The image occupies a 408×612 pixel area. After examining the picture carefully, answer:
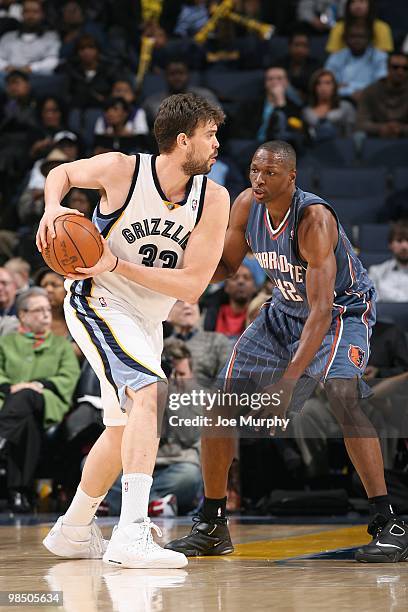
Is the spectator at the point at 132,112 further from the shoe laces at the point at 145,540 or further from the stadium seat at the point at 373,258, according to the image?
the shoe laces at the point at 145,540

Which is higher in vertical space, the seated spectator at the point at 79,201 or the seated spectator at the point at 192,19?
the seated spectator at the point at 192,19

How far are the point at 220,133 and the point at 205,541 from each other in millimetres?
6129

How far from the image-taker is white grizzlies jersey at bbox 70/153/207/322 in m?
4.21

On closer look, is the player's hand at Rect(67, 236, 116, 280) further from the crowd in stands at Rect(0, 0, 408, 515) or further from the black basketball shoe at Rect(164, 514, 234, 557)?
the crowd in stands at Rect(0, 0, 408, 515)

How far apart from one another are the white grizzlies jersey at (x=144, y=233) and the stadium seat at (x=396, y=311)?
12.3ft

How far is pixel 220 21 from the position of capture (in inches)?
445

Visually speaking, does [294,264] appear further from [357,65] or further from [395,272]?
[357,65]

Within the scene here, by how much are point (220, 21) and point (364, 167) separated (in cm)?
272

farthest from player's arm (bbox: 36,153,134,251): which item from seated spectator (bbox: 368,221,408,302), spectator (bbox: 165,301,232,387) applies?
seated spectator (bbox: 368,221,408,302)

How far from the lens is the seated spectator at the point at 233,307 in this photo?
301 inches

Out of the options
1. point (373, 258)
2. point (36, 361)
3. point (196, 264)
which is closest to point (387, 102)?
point (373, 258)

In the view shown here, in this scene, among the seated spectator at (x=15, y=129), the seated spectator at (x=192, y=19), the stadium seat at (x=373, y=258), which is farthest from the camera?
the seated spectator at (x=192, y=19)

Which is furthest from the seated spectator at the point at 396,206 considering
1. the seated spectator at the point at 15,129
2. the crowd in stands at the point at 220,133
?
the seated spectator at the point at 15,129

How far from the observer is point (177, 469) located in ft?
21.9
